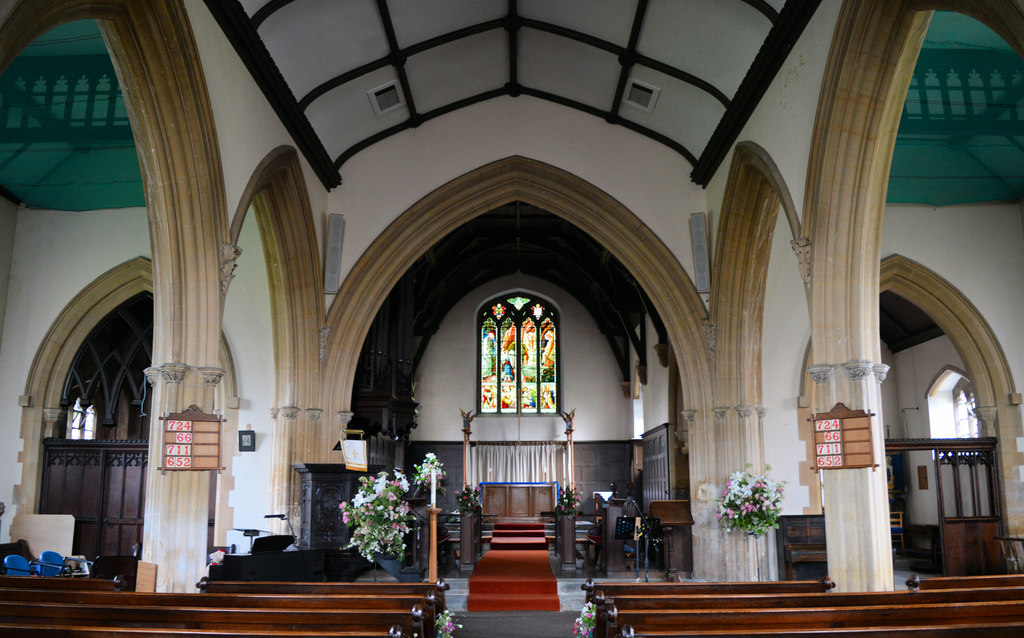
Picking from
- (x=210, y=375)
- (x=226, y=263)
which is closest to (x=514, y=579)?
(x=210, y=375)

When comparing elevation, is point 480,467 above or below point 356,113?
below

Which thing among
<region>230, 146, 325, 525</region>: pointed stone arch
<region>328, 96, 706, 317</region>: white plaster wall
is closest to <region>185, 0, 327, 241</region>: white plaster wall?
<region>230, 146, 325, 525</region>: pointed stone arch

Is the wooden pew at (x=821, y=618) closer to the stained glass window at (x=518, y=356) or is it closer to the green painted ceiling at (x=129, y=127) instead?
the green painted ceiling at (x=129, y=127)

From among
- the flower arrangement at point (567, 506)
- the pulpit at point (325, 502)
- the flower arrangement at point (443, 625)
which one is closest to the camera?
the flower arrangement at point (443, 625)

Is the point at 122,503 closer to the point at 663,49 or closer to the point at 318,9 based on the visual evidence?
the point at 318,9

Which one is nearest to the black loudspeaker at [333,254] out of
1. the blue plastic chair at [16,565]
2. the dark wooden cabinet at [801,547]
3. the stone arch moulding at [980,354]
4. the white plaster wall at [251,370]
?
the white plaster wall at [251,370]

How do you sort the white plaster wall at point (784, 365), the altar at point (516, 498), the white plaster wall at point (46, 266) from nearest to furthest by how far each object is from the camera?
the white plaster wall at point (46, 266) → the white plaster wall at point (784, 365) → the altar at point (516, 498)

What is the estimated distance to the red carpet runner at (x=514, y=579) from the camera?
8.41 metres

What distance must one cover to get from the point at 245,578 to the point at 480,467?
10.5 meters

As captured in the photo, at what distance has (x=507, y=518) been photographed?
16.3m

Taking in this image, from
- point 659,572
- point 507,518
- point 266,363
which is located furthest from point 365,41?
point 507,518

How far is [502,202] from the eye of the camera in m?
11.4

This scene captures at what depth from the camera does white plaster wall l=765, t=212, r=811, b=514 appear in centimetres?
1065

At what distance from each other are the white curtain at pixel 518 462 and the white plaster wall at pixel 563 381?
314 millimetres
